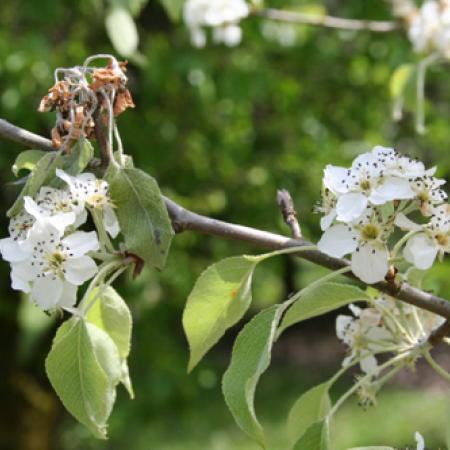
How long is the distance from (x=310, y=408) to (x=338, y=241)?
0.31m

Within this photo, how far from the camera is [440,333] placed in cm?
103

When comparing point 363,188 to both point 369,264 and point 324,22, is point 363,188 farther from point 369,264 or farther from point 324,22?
point 324,22

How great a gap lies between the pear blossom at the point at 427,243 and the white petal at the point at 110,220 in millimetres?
311

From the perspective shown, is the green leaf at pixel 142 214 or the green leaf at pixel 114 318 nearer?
the green leaf at pixel 142 214

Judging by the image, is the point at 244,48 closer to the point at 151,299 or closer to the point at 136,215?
the point at 151,299

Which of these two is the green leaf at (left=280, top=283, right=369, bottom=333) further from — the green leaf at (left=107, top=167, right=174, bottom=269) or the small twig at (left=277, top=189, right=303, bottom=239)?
the green leaf at (left=107, top=167, right=174, bottom=269)

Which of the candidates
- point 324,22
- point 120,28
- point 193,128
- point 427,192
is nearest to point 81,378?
point 427,192

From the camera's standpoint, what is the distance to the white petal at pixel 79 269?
950 mm

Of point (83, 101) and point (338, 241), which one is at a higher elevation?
point (83, 101)

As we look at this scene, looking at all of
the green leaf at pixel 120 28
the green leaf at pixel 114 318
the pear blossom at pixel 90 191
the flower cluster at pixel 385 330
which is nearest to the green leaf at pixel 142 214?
the pear blossom at pixel 90 191

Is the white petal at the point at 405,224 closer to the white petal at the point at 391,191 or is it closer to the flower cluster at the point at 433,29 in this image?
the white petal at the point at 391,191

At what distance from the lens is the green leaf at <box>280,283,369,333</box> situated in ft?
3.34

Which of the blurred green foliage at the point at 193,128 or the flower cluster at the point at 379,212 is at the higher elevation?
the flower cluster at the point at 379,212

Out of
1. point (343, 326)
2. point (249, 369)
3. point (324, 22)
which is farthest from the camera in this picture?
point (324, 22)
